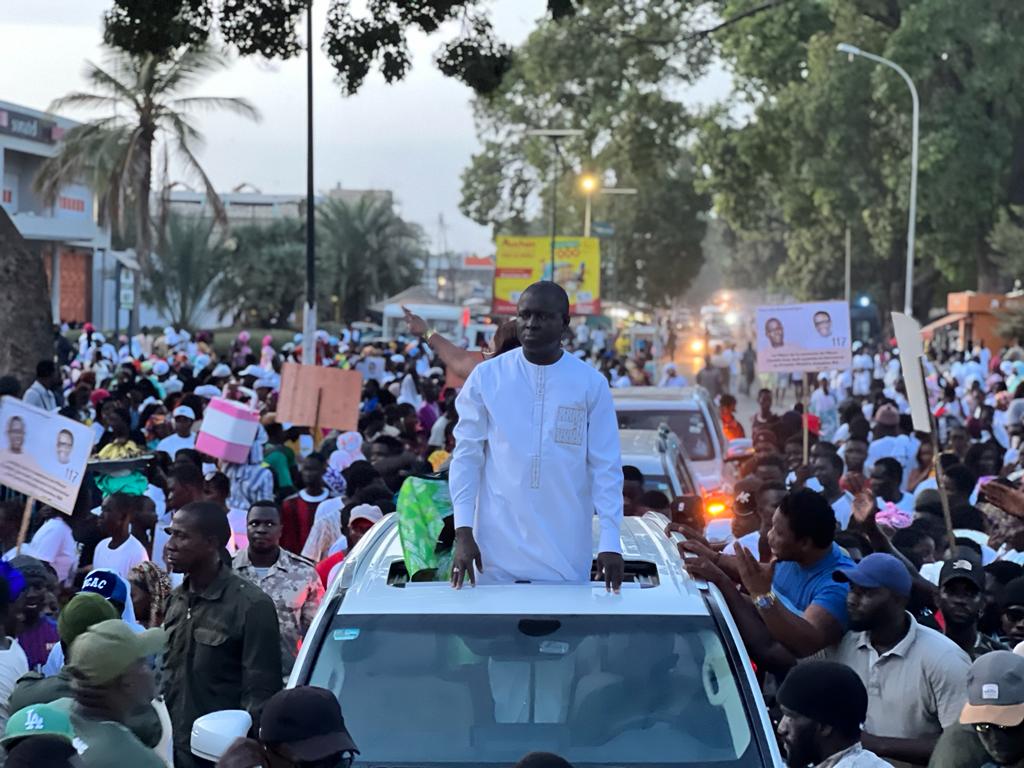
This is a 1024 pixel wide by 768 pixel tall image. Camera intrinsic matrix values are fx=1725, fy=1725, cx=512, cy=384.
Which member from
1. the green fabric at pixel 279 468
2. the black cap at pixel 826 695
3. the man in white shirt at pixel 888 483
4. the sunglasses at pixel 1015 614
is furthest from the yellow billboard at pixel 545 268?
the black cap at pixel 826 695

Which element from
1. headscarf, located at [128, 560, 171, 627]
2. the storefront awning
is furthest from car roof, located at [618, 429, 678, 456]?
the storefront awning

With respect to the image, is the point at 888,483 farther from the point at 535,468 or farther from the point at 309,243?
the point at 309,243

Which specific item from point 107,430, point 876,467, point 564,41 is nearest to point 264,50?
point 107,430

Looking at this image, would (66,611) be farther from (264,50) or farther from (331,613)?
(264,50)

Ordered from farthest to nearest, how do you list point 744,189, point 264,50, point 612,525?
point 744,189
point 264,50
point 612,525

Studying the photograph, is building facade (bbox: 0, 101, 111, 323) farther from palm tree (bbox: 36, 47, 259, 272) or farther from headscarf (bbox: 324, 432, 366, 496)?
headscarf (bbox: 324, 432, 366, 496)

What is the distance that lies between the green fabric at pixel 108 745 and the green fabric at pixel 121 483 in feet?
22.5

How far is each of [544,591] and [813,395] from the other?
20763 millimetres

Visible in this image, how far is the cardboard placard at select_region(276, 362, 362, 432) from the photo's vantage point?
598 inches

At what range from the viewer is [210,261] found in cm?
6381

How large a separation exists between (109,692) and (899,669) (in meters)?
2.53

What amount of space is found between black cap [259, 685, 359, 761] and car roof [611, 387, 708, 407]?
398 inches

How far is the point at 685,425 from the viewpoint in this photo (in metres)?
14.4

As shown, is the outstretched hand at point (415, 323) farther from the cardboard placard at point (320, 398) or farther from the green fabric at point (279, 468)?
the cardboard placard at point (320, 398)
